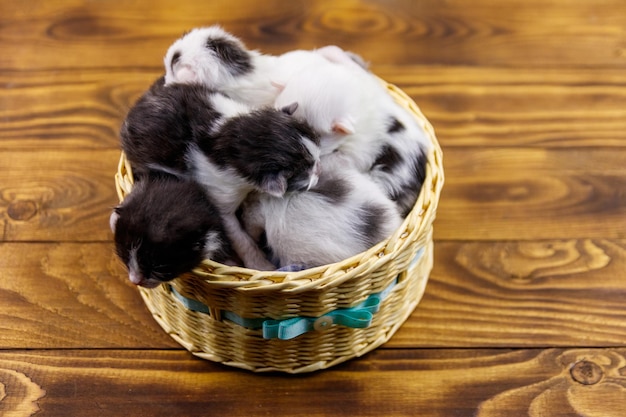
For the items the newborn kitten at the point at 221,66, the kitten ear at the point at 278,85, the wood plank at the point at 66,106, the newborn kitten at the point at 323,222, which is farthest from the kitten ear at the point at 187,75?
the wood plank at the point at 66,106

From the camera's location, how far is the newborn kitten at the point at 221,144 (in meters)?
1.04

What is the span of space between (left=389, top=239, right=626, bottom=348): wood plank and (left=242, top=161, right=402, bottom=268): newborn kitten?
33cm

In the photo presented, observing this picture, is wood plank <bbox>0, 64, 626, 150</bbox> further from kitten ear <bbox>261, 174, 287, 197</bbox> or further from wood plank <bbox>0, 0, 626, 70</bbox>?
kitten ear <bbox>261, 174, 287, 197</bbox>

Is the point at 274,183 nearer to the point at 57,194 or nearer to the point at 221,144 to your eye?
the point at 221,144

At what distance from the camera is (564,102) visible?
175cm

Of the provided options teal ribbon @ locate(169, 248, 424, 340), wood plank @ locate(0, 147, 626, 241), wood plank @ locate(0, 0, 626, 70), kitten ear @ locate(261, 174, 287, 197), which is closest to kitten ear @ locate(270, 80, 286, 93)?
kitten ear @ locate(261, 174, 287, 197)

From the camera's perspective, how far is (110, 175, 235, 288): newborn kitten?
980 millimetres

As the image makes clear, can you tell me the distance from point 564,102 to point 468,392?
2.86ft

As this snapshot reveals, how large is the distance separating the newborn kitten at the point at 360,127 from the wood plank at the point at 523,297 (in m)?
0.28

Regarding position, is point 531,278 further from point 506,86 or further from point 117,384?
point 117,384

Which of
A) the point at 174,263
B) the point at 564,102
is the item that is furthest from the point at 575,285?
the point at 174,263

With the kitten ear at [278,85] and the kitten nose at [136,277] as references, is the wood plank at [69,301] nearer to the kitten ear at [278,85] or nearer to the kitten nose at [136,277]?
the kitten nose at [136,277]

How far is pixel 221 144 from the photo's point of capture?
3.45ft

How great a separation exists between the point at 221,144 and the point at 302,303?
0.29 meters
